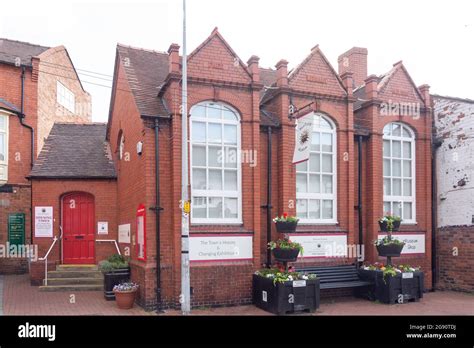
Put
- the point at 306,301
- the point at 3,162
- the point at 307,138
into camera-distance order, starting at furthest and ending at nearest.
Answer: the point at 3,162, the point at 307,138, the point at 306,301

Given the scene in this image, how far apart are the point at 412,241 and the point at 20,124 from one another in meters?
14.8

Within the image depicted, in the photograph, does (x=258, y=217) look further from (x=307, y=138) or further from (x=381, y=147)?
(x=381, y=147)

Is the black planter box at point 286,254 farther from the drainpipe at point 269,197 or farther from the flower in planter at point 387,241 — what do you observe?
the flower in planter at point 387,241

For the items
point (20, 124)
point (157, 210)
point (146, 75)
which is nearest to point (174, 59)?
point (146, 75)

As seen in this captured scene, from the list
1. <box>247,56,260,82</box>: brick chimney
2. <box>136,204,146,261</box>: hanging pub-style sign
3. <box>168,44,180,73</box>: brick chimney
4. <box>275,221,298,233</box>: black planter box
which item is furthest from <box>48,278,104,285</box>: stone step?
<box>247,56,260,82</box>: brick chimney

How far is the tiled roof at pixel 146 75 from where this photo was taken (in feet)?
37.7

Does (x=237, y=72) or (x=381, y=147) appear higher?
(x=237, y=72)

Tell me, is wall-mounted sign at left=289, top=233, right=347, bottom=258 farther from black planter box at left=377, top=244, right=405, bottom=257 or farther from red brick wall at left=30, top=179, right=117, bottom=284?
red brick wall at left=30, top=179, right=117, bottom=284

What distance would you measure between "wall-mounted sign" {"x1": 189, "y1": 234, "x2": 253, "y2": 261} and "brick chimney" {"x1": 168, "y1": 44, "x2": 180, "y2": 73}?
4.08 meters

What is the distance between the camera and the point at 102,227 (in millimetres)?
14992

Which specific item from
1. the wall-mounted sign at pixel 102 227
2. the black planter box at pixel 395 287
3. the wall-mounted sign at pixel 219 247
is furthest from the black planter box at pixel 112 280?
the black planter box at pixel 395 287
